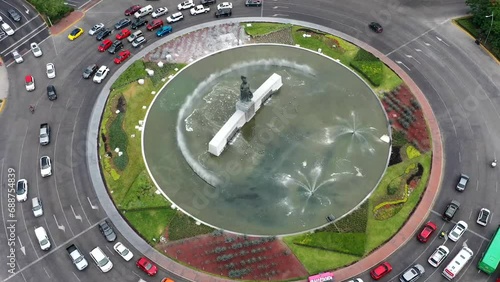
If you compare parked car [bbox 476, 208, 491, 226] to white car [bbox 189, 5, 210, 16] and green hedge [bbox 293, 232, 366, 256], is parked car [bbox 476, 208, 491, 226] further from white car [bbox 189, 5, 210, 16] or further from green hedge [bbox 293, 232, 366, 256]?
white car [bbox 189, 5, 210, 16]

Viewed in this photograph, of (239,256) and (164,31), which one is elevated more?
(164,31)

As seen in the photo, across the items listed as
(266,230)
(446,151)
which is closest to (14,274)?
(266,230)

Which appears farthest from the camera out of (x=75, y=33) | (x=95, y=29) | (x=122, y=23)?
(x=122, y=23)

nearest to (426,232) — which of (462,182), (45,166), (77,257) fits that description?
(462,182)

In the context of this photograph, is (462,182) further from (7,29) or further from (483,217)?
(7,29)

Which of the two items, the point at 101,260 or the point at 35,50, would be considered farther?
the point at 35,50

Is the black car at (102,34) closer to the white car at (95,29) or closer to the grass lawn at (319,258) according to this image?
the white car at (95,29)

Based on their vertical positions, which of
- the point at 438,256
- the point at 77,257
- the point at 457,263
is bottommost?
the point at 77,257

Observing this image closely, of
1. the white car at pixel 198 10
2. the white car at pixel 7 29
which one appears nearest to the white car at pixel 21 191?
the white car at pixel 7 29
